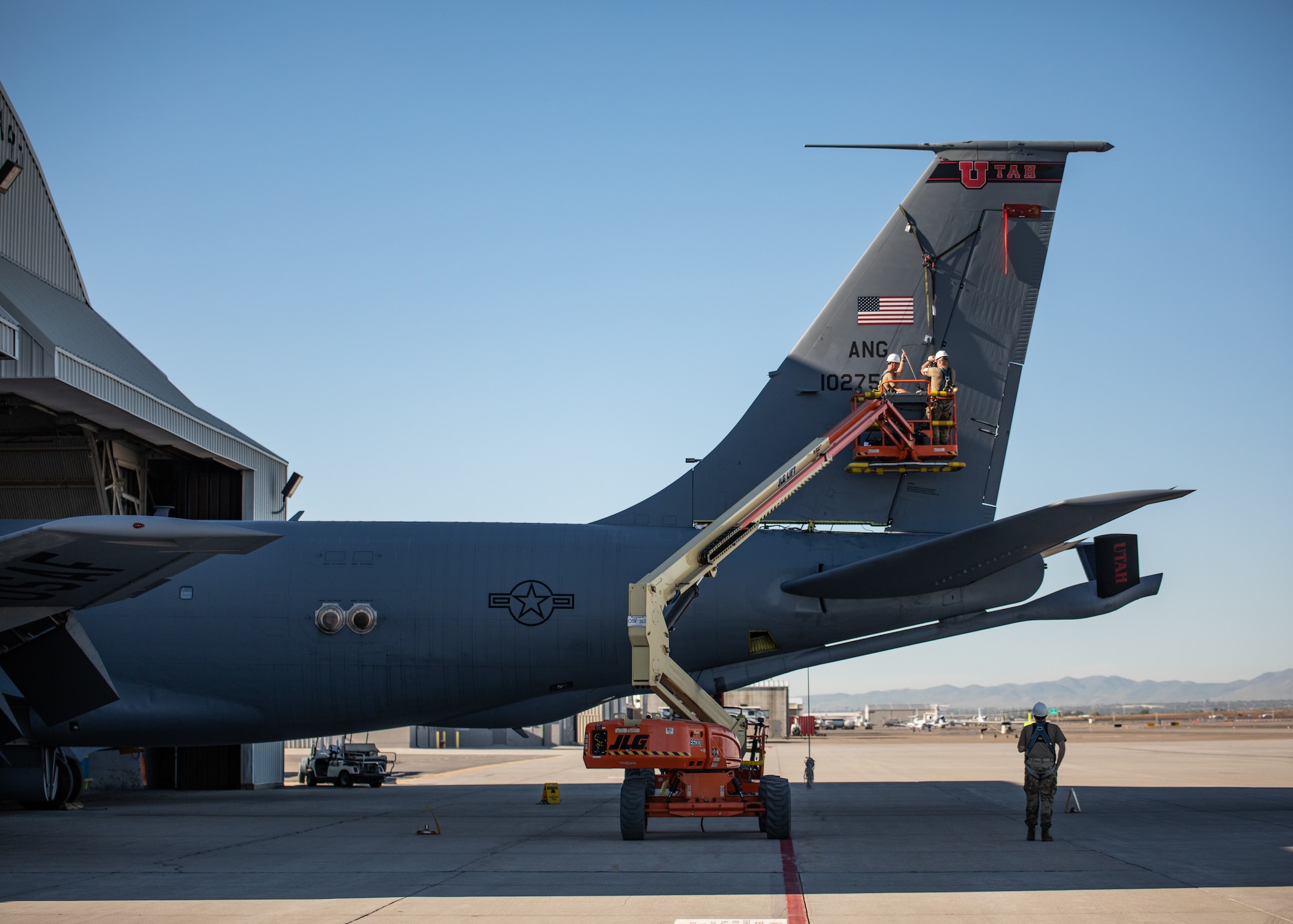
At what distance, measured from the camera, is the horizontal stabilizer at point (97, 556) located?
1126 cm

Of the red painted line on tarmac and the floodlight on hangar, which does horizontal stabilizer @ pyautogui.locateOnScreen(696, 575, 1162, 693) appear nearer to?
the red painted line on tarmac

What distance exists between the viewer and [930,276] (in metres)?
19.2

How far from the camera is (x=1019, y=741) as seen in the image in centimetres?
1491

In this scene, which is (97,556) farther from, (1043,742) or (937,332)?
(937,332)

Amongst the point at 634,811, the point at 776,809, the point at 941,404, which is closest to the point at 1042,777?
the point at 776,809

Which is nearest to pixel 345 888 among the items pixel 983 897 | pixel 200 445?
pixel 983 897

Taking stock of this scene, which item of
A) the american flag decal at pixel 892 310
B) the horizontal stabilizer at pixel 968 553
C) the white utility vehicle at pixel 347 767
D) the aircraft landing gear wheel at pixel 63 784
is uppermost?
the american flag decal at pixel 892 310

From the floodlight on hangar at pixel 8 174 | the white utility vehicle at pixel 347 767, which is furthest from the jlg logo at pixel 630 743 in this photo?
the white utility vehicle at pixel 347 767

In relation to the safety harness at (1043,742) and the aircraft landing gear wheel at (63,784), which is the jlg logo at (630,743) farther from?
the aircraft landing gear wheel at (63,784)

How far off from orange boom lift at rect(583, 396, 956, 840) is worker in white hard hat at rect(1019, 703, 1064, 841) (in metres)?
3.21

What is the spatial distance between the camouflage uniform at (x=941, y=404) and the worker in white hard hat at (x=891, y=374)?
440 millimetres

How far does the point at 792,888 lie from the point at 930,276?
11.8 metres

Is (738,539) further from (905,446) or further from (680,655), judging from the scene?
(905,446)

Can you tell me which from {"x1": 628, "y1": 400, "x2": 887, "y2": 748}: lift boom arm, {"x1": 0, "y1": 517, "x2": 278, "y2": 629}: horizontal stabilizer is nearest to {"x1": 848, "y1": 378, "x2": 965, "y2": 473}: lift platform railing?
{"x1": 628, "y1": 400, "x2": 887, "y2": 748}: lift boom arm
